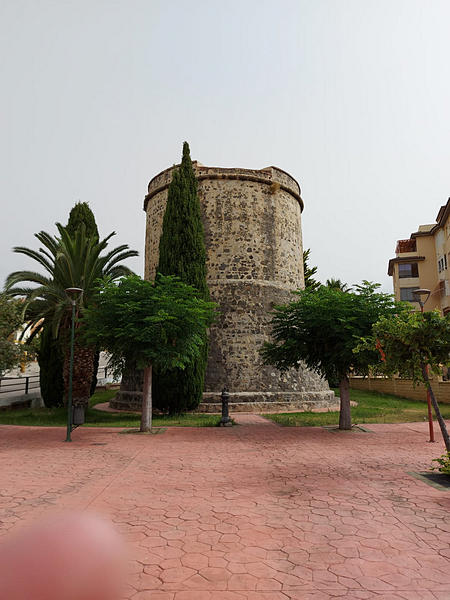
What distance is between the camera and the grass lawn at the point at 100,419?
14.1 m

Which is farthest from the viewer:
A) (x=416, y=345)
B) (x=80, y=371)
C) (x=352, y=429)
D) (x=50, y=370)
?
(x=50, y=370)

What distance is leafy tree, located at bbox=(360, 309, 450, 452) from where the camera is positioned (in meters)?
7.20

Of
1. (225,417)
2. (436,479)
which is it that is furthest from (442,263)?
(436,479)

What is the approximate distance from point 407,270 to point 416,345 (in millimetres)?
33512

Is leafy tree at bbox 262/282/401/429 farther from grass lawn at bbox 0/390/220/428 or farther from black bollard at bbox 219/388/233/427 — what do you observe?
grass lawn at bbox 0/390/220/428

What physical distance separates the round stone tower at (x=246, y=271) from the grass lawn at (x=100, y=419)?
114 inches

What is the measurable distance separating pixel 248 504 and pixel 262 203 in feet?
56.3

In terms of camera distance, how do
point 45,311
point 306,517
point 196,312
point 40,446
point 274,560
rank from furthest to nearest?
point 45,311 → point 196,312 → point 40,446 → point 306,517 → point 274,560

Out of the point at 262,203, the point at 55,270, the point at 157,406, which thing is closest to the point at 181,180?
the point at 262,203

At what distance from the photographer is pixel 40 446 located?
993cm

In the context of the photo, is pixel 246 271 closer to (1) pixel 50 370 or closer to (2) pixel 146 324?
(2) pixel 146 324

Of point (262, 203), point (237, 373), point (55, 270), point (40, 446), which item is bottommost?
point (40, 446)

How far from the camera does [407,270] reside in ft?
124

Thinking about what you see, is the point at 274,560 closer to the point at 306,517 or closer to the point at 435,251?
the point at 306,517
